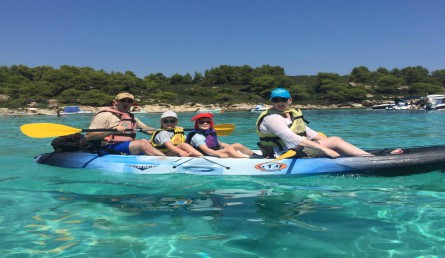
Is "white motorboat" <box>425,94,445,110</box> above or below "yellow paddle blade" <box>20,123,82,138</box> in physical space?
above

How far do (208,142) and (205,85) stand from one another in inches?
2578

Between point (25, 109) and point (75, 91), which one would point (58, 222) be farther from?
point (75, 91)

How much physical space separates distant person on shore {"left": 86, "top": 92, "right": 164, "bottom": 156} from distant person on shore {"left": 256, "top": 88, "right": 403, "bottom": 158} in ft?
7.80

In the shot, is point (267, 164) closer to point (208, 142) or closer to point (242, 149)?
point (242, 149)

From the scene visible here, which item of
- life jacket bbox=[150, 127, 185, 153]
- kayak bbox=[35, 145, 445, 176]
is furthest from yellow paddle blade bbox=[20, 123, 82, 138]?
life jacket bbox=[150, 127, 185, 153]

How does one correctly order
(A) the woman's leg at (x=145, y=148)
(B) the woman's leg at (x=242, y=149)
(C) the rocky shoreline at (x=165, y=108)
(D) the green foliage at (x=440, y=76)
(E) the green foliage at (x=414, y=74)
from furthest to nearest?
(D) the green foliage at (x=440, y=76), (E) the green foliage at (x=414, y=74), (C) the rocky shoreline at (x=165, y=108), (B) the woman's leg at (x=242, y=149), (A) the woman's leg at (x=145, y=148)

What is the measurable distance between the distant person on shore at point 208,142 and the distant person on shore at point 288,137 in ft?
2.49

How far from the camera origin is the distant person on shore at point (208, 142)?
6.59 meters

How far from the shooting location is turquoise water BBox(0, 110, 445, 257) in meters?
3.21

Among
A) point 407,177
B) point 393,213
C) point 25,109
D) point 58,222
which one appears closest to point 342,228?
point 393,213

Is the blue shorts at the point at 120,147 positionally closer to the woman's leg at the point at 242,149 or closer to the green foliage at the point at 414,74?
the woman's leg at the point at 242,149

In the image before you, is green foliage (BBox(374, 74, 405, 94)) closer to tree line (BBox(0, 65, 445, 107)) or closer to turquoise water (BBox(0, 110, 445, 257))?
Result: tree line (BBox(0, 65, 445, 107))

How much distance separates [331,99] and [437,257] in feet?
193

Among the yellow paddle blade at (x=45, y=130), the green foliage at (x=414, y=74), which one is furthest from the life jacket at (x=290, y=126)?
the green foliage at (x=414, y=74)
